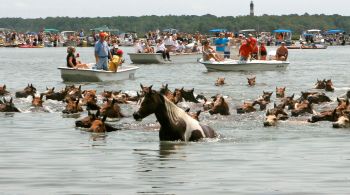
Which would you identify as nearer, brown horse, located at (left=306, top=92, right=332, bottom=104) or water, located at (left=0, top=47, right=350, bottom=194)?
water, located at (left=0, top=47, right=350, bottom=194)

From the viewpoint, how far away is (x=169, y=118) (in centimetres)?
1730

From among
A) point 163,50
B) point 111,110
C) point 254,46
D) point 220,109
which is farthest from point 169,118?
point 163,50

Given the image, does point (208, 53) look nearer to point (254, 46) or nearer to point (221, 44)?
point (254, 46)

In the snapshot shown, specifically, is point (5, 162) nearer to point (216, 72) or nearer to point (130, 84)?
point (130, 84)

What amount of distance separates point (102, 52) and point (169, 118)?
18312 millimetres

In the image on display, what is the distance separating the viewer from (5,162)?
1596cm

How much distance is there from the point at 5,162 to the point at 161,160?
2598 millimetres

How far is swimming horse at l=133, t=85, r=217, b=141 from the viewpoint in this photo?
1722 centimetres

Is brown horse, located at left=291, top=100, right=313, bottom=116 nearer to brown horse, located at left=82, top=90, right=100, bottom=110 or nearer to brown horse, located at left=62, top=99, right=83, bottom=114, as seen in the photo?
brown horse, located at left=82, top=90, right=100, bottom=110

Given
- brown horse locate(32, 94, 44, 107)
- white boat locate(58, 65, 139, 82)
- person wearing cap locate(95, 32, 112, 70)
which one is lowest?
white boat locate(58, 65, 139, 82)

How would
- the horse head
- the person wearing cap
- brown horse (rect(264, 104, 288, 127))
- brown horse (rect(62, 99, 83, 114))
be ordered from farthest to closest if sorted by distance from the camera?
the person wearing cap, brown horse (rect(62, 99, 83, 114)), brown horse (rect(264, 104, 288, 127)), the horse head

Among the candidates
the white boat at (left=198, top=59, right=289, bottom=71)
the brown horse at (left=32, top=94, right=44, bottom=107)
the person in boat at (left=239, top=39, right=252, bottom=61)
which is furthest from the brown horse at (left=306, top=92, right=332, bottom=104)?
the white boat at (left=198, top=59, right=289, bottom=71)

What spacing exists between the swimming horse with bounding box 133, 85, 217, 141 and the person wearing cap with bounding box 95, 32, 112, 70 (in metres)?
17.4

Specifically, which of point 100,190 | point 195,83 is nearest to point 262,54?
point 195,83
